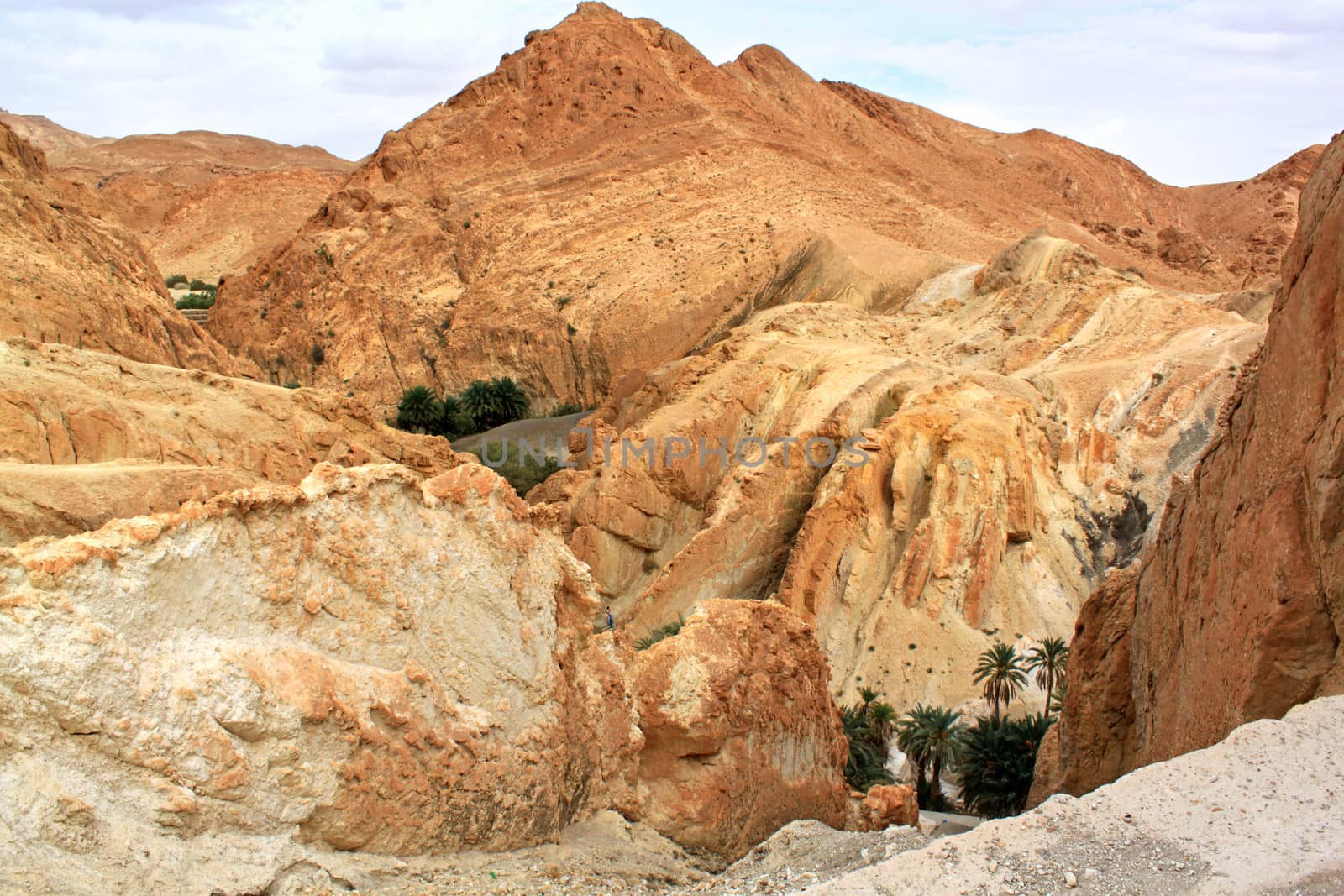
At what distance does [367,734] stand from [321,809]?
66 centimetres

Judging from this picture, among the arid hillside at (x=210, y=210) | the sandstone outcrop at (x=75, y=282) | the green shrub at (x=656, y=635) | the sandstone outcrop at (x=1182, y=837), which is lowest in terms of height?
the green shrub at (x=656, y=635)

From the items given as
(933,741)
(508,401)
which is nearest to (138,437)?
(933,741)

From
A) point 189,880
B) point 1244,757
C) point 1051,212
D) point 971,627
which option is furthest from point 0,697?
point 1051,212

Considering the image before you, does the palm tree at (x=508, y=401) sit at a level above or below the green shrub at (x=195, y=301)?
below

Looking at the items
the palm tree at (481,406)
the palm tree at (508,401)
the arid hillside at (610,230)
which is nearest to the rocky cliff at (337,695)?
the arid hillside at (610,230)

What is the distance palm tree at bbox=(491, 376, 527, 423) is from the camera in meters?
49.7

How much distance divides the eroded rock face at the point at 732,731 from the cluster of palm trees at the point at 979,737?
923cm

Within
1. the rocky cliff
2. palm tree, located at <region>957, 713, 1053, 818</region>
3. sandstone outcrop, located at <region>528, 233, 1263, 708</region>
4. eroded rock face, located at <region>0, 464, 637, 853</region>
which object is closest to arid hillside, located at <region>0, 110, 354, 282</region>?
sandstone outcrop, located at <region>528, 233, 1263, 708</region>

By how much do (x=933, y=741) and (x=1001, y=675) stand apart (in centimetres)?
210

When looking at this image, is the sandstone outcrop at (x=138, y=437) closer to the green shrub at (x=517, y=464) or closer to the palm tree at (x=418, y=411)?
the green shrub at (x=517, y=464)

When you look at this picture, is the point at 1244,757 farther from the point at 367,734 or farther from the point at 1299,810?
the point at 367,734

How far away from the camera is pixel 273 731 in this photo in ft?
29.8

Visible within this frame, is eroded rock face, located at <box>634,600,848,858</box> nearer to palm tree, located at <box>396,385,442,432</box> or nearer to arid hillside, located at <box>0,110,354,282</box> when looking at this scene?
palm tree, located at <box>396,385,442,432</box>

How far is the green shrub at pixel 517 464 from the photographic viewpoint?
42.2 metres
